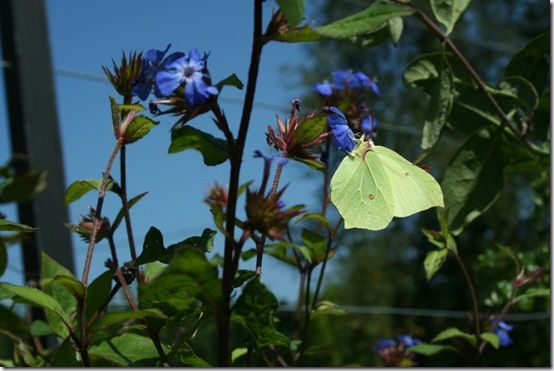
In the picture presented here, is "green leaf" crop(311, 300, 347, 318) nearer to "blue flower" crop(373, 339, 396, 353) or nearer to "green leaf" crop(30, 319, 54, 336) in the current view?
"green leaf" crop(30, 319, 54, 336)

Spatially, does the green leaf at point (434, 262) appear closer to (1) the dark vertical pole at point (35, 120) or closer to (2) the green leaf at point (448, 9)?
(2) the green leaf at point (448, 9)

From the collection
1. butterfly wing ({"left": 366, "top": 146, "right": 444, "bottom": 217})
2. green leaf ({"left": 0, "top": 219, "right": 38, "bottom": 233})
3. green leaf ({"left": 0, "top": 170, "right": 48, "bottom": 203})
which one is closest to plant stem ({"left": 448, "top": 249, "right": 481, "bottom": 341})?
butterfly wing ({"left": 366, "top": 146, "right": 444, "bottom": 217})

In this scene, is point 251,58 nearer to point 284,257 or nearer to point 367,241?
point 284,257

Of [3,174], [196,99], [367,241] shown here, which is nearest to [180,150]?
[196,99]

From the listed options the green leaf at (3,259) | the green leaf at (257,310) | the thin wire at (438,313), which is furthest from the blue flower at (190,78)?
the thin wire at (438,313)

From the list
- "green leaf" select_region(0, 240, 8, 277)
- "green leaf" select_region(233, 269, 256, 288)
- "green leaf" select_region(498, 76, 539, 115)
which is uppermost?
"green leaf" select_region(498, 76, 539, 115)

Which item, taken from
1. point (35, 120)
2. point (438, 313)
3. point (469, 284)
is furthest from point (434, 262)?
point (438, 313)

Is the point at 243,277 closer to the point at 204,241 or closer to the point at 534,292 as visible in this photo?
the point at 204,241
